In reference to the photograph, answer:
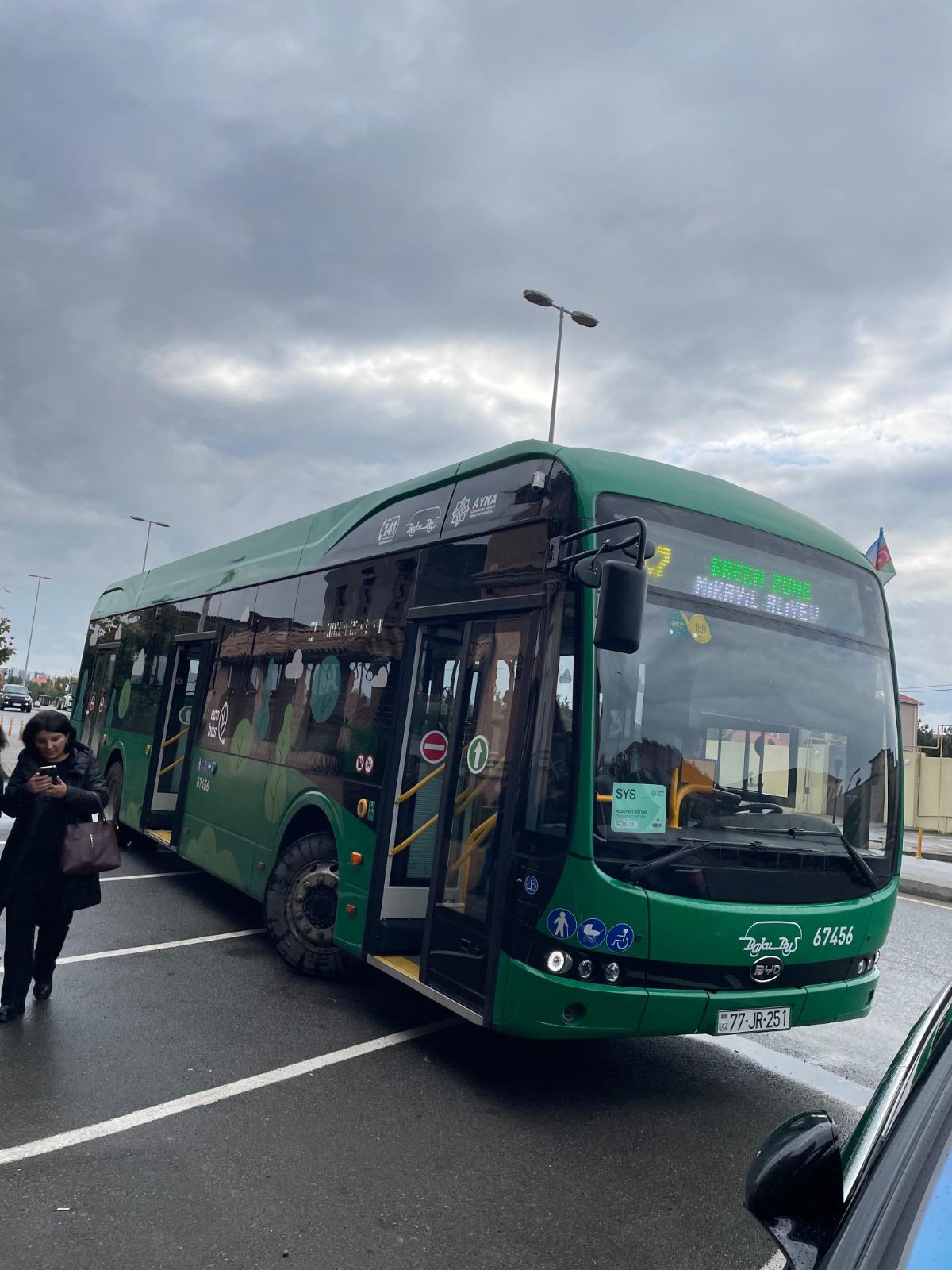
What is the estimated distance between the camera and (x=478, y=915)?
15.6ft

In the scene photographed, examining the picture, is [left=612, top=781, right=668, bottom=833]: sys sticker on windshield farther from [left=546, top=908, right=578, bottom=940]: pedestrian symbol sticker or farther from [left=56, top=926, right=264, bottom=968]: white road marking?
[left=56, top=926, right=264, bottom=968]: white road marking

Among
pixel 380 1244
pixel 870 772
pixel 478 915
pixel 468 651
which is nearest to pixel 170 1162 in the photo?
pixel 380 1244

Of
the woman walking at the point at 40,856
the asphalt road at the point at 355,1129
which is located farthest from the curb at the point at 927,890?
the woman walking at the point at 40,856

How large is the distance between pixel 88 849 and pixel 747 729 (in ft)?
11.6

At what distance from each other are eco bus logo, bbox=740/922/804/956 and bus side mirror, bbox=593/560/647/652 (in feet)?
4.79

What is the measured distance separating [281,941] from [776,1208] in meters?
5.15

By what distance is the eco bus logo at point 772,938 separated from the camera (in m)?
4.50

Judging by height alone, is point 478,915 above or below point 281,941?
above

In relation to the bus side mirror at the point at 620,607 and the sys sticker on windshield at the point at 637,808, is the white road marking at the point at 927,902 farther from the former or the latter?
the bus side mirror at the point at 620,607

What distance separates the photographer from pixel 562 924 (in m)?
4.30

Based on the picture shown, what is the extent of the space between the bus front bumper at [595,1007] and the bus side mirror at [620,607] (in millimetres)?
1494

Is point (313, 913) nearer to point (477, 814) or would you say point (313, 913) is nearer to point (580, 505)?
point (477, 814)

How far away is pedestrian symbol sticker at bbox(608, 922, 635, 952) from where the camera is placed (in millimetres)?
4281

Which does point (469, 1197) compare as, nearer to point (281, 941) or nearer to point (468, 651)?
point (468, 651)
